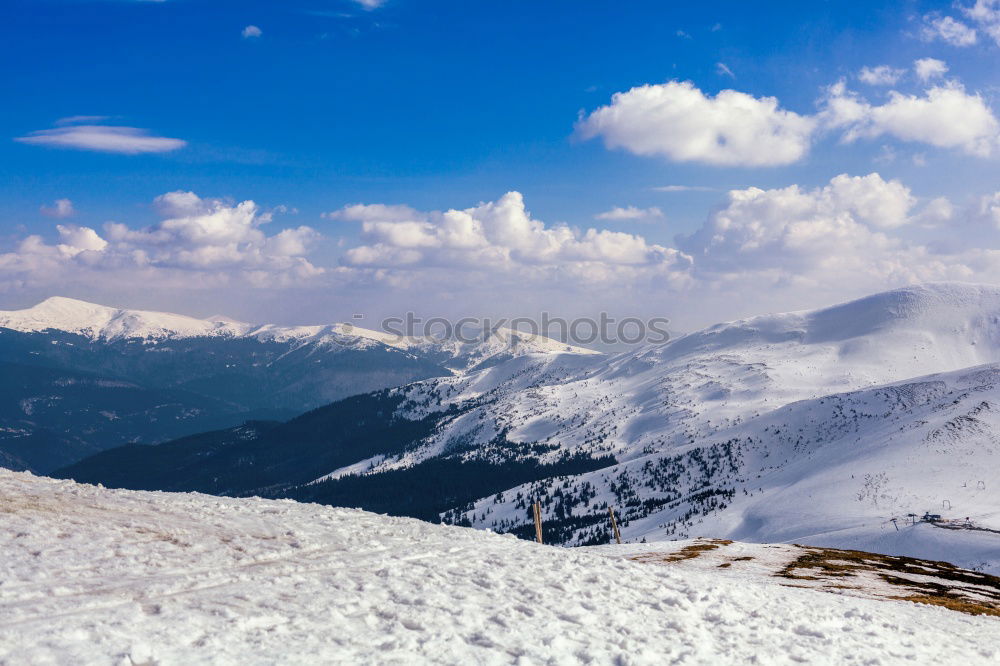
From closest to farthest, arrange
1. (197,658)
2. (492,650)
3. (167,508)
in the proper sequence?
(197,658), (492,650), (167,508)

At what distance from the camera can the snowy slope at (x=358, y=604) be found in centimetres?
1521

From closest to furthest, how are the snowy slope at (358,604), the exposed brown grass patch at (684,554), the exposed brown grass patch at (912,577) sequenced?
the snowy slope at (358,604)
the exposed brown grass patch at (912,577)
the exposed brown grass patch at (684,554)

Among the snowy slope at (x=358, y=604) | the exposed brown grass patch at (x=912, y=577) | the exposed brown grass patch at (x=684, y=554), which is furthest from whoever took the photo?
the exposed brown grass patch at (x=684, y=554)

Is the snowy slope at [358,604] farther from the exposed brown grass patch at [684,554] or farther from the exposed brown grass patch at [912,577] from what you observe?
the exposed brown grass patch at [684,554]

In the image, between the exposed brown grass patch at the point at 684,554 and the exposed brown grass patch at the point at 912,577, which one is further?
the exposed brown grass patch at the point at 684,554

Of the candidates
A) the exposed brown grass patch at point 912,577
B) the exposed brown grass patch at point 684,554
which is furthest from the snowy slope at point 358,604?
the exposed brown grass patch at point 684,554

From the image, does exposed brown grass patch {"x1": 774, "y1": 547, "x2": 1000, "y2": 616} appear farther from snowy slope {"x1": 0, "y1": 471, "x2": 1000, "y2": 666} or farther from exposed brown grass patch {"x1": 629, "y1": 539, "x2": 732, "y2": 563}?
snowy slope {"x1": 0, "y1": 471, "x2": 1000, "y2": 666}

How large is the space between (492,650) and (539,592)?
5499 millimetres

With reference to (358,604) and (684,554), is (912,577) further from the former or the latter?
(358,604)

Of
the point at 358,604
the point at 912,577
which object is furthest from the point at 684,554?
the point at 358,604

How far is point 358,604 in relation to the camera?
59.9ft

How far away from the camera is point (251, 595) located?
59.6 ft

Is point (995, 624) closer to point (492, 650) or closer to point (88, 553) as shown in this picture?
point (492, 650)

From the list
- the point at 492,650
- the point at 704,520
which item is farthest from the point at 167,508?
the point at 704,520
